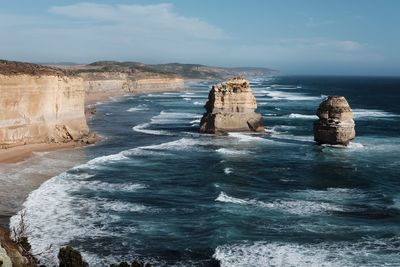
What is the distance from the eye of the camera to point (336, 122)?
44.1m

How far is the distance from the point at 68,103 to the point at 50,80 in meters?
3.23

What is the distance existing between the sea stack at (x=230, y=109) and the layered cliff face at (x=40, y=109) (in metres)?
11.9

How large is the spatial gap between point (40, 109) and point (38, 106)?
13.0 inches

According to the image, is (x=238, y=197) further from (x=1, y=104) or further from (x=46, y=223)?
(x=1, y=104)

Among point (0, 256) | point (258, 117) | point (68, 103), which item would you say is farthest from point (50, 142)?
point (0, 256)

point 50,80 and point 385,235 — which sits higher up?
point 50,80

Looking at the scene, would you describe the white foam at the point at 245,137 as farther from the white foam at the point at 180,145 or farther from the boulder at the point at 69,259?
the boulder at the point at 69,259

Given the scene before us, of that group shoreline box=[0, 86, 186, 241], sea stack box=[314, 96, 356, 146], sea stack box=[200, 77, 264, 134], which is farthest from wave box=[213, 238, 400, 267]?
sea stack box=[200, 77, 264, 134]

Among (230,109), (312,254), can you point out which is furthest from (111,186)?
(230,109)

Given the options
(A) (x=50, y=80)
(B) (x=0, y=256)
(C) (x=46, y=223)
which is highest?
(A) (x=50, y=80)

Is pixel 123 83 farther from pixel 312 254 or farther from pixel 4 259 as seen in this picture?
pixel 4 259

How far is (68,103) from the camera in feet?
157

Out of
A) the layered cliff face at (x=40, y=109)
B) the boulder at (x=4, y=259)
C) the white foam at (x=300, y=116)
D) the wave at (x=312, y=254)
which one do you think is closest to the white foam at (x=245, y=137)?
the layered cliff face at (x=40, y=109)

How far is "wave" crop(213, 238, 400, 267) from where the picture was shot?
19.5 m
